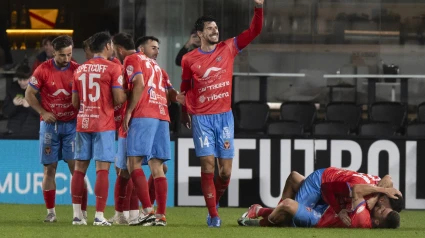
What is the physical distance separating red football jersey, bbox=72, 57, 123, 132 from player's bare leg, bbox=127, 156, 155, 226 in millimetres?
415

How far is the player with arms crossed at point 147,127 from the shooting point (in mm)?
11398

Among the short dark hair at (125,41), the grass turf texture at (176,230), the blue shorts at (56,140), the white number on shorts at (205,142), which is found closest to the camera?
the grass turf texture at (176,230)

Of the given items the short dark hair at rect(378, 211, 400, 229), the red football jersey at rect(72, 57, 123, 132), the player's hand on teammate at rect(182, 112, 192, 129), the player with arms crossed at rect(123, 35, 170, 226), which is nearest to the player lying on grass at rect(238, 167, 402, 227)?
the short dark hair at rect(378, 211, 400, 229)

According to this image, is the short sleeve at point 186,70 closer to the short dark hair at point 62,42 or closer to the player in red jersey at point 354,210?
the short dark hair at point 62,42

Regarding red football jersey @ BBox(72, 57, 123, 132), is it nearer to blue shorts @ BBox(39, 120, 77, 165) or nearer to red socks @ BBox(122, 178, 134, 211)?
blue shorts @ BBox(39, 120, 77, 165)

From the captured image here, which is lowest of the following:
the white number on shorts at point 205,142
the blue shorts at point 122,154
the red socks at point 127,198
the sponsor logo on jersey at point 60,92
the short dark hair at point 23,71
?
the red socks at point 127,198

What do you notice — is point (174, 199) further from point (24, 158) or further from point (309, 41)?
point (309, 41)

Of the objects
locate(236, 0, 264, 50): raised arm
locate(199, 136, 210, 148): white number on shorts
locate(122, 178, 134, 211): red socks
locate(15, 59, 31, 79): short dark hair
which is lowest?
locate(122, 178, 134, 211): red socks

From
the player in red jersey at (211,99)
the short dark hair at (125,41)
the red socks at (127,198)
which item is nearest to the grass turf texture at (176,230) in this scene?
the red socks at (127,198)

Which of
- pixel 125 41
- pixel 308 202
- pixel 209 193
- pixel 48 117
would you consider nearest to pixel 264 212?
pixel 308 202

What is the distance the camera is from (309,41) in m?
17.6

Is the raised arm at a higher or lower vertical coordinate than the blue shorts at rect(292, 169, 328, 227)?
higher

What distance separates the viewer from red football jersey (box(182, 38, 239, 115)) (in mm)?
11570

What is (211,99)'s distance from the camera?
11.6 meters
